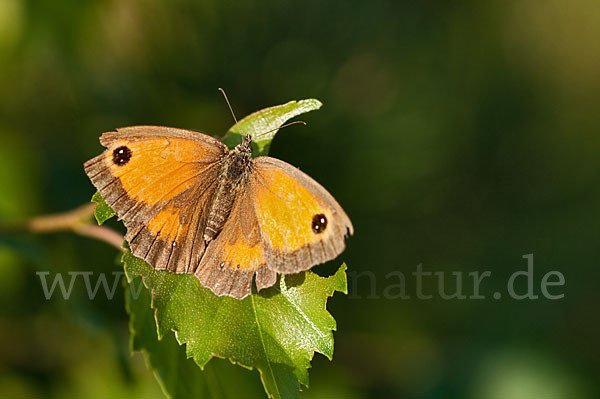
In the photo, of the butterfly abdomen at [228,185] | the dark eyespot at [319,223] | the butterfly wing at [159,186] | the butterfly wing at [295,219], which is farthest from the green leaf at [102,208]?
the dark eyespot at [319,223]

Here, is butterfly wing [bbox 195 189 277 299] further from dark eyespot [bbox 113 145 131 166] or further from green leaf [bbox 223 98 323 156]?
dark eyespot [bbox 113 145 131 166]

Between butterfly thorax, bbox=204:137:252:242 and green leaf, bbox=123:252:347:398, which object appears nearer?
green leaf, bbox=123:252:347:398

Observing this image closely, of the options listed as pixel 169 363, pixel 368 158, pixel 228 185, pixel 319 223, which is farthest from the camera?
pixel 368 158

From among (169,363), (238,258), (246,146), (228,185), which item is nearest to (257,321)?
(238,258)

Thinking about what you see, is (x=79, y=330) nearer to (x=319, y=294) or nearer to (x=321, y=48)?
(x=319, y=294)

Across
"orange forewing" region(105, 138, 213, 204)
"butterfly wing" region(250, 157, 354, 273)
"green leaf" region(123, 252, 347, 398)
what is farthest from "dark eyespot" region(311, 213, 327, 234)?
"orange forewing" region(105, 138, 213, 204)

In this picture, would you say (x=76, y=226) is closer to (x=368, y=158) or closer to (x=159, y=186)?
(x=159, y=186)
